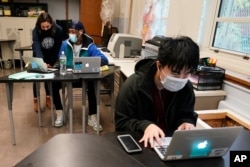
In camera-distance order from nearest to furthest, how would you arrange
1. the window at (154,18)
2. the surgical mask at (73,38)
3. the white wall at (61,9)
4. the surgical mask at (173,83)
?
the surgical mask at (173,83) < the surgical mask at (73,38) < the window at (154,18) < the white wall at (61,9)

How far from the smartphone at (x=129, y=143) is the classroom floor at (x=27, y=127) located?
1.53 m

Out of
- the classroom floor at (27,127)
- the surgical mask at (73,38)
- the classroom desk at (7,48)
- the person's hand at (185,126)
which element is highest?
the surgical mask at (73,38)

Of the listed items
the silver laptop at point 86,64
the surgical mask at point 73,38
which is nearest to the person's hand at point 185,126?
the silver laptop at point 86,64

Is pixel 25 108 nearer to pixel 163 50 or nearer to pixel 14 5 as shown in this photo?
pixel 163 50

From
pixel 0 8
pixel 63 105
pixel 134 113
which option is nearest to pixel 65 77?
pixel 63 105

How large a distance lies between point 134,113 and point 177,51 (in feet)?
1.41

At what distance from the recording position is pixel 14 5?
5.54 m

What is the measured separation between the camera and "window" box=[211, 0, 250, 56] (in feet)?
6.85

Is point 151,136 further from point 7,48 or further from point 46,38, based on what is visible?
point 7,48

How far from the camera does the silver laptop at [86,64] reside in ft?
7.77

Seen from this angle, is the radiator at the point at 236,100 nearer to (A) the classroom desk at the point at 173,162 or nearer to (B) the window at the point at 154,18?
(A) the classroom desk at the point at 173,162

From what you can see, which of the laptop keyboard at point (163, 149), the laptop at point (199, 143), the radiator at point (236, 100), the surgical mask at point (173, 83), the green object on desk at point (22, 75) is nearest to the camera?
the laptop at point (199, 143)

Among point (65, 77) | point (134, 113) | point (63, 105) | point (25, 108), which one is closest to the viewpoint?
point (134, 113)

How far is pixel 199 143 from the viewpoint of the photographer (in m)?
0.94
